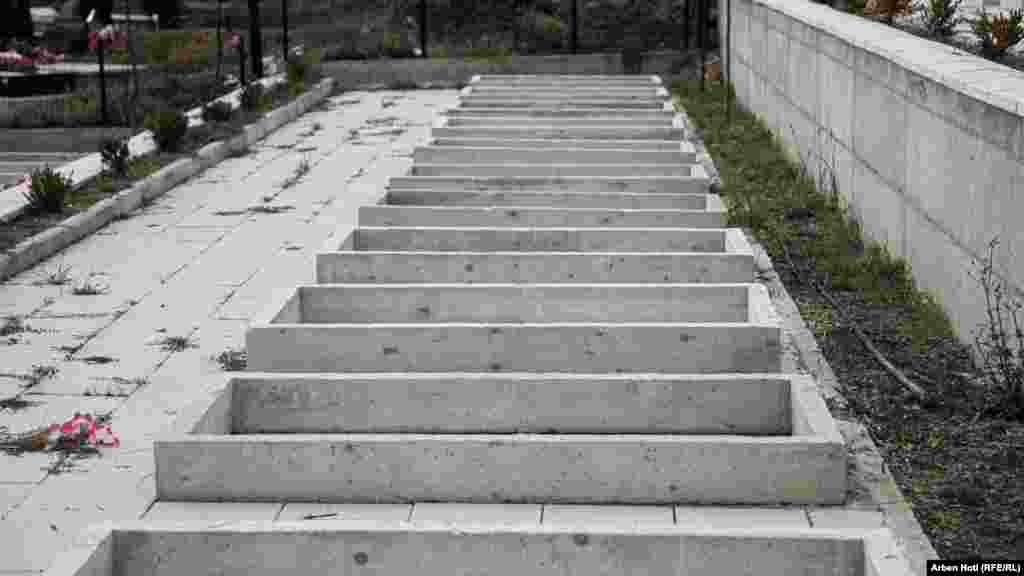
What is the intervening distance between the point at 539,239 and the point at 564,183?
275cm

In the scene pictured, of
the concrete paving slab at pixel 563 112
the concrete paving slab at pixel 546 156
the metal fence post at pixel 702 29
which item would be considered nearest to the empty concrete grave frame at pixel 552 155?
the concrete paving slab at pixel 546 156

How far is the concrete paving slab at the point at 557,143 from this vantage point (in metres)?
16.4

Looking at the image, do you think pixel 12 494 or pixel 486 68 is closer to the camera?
pixel 12 494

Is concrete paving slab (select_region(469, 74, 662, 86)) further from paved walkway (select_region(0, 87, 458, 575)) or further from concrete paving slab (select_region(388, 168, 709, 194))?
concrete paving slab (select_region(388, 168, 709, 194))

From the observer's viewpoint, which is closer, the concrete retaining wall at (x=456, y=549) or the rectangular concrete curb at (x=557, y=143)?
the concrete retaining wall at (x=456, y=549)

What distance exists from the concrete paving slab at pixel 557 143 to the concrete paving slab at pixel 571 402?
8.61 m

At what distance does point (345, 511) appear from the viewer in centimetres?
698

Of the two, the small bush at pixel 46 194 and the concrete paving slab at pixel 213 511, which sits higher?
the small bush at pixel 46 194

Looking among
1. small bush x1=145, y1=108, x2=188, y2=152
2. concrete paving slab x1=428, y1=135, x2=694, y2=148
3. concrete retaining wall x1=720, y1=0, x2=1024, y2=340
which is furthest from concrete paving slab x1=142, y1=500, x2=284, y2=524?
small bush x1=145, y1=108, x2=188, y2=152

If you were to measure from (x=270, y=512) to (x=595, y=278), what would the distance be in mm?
4066

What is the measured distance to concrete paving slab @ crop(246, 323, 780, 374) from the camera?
8.55 meters

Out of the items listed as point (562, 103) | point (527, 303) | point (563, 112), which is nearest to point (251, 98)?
point (562, 103)

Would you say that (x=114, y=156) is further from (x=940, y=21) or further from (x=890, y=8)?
(x=940, y=21)

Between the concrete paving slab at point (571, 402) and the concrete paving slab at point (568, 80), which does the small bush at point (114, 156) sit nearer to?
the concrete paving slab at point (568, 80)
